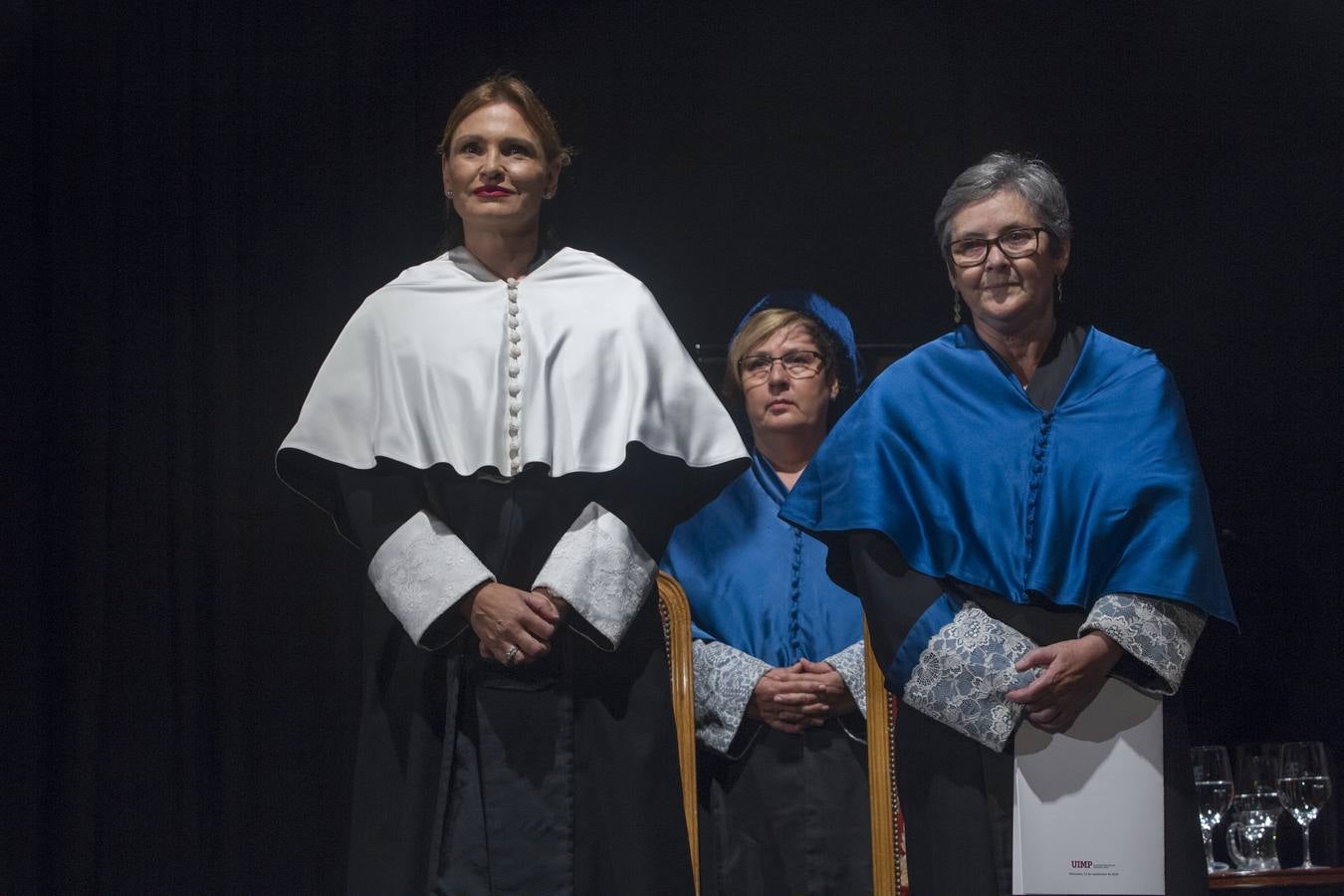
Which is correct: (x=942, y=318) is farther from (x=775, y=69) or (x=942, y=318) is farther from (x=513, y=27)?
(x=513, y=27)

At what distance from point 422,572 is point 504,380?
392mm

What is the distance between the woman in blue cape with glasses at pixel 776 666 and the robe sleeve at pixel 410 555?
827mm

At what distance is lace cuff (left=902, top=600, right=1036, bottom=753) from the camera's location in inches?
96.2

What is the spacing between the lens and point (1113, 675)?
2.49 meters

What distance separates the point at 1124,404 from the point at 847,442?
0.47 meters

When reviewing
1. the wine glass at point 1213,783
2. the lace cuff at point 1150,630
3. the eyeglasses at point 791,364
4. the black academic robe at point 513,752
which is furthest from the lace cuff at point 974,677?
the wine glass at point 1213,783

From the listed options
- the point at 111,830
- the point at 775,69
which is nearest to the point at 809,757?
the point at 111,830

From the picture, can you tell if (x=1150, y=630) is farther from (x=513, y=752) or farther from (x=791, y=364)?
(x=791, y=364)

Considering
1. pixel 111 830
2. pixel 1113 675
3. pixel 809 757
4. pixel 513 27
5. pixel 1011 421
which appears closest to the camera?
pixel 1113 675

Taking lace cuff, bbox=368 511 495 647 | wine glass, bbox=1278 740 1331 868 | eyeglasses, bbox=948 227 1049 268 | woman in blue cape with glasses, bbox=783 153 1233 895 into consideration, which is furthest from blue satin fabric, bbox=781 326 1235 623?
wine glass, bbox=1278 740 1331 868

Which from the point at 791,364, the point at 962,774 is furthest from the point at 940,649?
the point at 791,364

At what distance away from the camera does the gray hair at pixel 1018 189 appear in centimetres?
273

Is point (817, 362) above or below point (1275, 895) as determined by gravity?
above

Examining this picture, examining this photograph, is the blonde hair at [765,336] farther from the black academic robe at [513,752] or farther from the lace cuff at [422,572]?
the lace cuff at [422,572]
